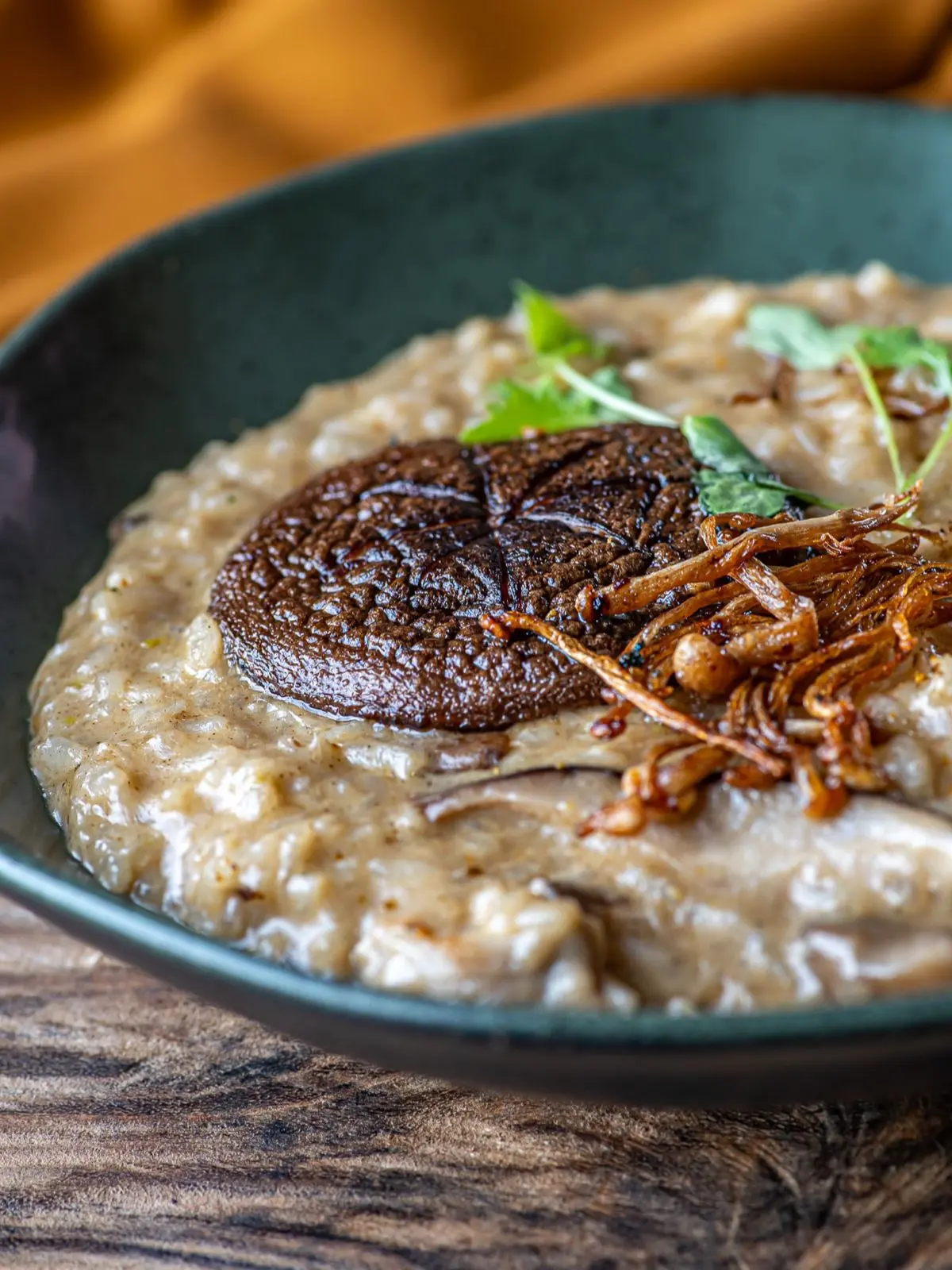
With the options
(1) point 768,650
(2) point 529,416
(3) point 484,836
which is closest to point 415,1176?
(3) point 484,836

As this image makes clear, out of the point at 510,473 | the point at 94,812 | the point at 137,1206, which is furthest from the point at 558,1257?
the point at 510,473

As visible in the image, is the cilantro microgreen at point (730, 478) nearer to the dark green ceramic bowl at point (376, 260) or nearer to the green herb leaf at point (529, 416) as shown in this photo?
the green herb leaf at point (529, 416)

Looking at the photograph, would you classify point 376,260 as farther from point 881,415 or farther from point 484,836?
point 484,836

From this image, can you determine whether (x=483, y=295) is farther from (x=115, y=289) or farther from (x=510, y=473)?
(x=510, y=473)

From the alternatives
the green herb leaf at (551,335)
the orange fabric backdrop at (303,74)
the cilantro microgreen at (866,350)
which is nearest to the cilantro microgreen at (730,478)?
the cilantro microgreen at (866,350)

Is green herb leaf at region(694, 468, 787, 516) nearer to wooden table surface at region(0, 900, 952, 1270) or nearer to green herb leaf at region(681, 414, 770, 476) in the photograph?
green herb leaf at region(681, 414, 770, 476)

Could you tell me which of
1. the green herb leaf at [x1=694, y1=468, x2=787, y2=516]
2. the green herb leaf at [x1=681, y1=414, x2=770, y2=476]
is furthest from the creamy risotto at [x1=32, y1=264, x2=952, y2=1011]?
the green herb leaf at [x1=694, y1=468, x2=787, y2=516]
